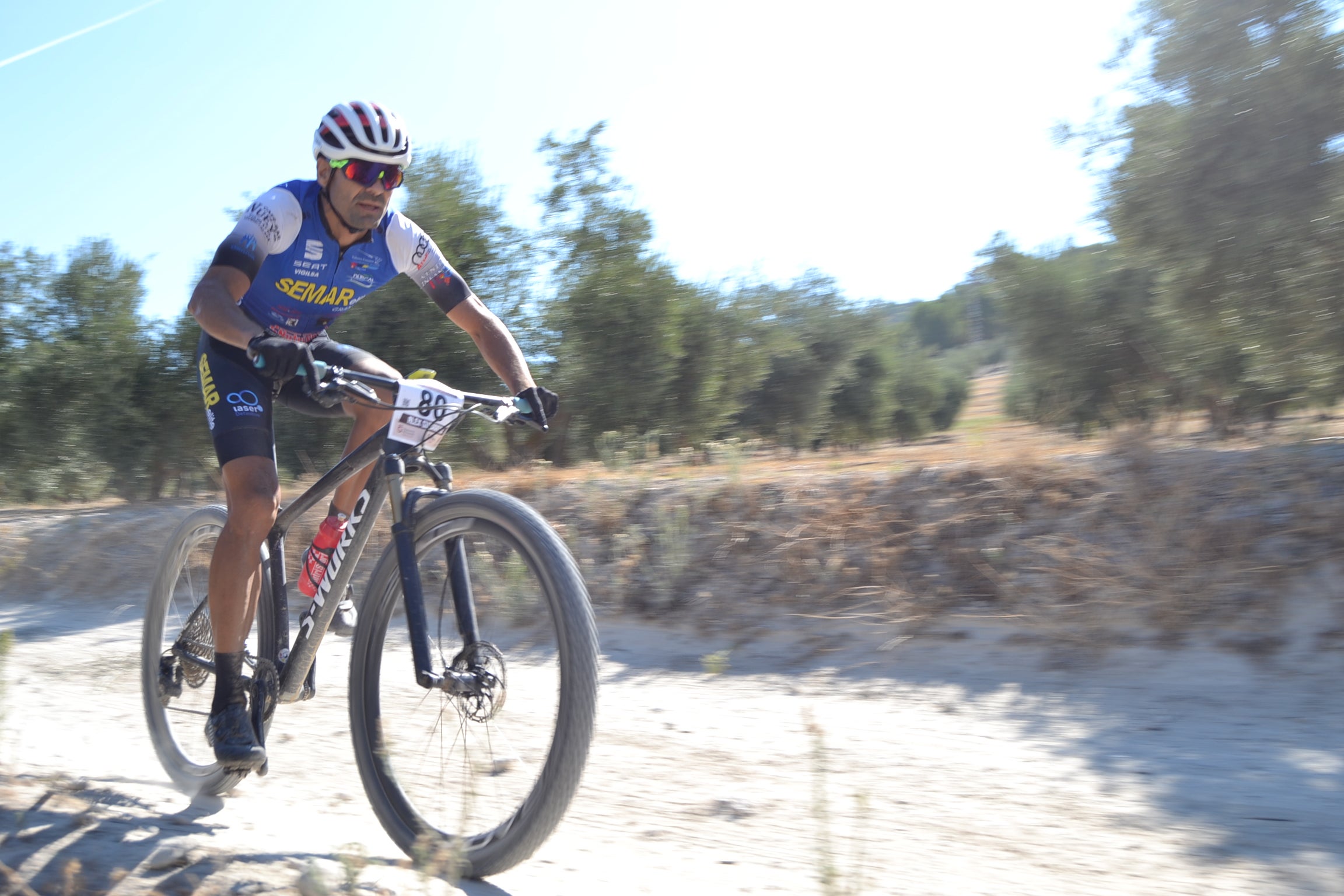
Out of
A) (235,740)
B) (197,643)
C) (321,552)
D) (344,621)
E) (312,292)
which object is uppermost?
(312,292)

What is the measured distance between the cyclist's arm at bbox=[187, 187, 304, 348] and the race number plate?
519 mm

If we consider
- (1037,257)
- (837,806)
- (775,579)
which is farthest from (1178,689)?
(1037,257)

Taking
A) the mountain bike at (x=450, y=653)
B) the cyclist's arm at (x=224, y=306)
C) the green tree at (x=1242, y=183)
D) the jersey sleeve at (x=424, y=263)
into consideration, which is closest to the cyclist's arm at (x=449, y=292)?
the jersey sleeve at (x=424, y=263)

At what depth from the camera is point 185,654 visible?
4.03 metres

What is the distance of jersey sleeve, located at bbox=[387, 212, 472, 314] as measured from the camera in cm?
372

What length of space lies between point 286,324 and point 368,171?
0.70m

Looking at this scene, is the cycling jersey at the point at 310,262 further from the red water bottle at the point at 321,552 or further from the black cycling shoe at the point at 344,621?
the black cycling shoe at the point at 344,621

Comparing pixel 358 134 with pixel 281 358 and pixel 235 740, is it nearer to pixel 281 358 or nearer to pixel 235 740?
pixel 281 358

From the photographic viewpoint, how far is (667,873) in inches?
113

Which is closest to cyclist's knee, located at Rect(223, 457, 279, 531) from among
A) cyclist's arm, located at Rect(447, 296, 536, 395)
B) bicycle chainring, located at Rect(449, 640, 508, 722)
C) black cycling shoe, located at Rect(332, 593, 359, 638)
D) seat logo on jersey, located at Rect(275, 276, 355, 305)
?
black cycling shoe, located at Rect(332, 593, 359, 638)

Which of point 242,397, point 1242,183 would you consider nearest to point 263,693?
point 242,397

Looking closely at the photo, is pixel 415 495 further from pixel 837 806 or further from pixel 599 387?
pixel 599 387

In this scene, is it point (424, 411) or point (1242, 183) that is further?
point (1242, 183)

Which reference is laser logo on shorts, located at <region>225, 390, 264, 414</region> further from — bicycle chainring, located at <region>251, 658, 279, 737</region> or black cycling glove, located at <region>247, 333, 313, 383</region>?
bicycle chainring, located at <region>251, 658, 279, 737</region>
